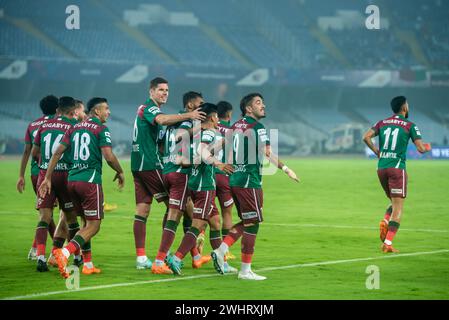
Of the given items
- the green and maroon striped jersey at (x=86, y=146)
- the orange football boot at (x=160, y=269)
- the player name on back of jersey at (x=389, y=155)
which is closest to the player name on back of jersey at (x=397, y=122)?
the player name on back of jersey at (x=389, y=155)

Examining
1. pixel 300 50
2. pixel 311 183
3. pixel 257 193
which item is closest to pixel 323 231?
pixel 257 193

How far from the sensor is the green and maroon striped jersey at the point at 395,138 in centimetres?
1465

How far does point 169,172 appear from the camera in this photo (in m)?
11.8

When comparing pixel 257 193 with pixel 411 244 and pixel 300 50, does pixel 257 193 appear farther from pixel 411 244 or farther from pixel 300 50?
pixel 300 50

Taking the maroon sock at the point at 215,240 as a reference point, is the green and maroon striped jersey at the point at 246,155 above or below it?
above

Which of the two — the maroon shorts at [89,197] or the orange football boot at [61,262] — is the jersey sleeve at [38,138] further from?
the orange football boot at [61,262]

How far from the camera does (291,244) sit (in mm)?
15133

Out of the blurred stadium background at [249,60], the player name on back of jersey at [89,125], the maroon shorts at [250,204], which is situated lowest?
the maroon shorts at [250,204]

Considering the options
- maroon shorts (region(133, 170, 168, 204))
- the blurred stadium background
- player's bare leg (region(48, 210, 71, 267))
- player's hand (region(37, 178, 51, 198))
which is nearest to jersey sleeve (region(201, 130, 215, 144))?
maroon shorts (region(133, 170, 168, 204))

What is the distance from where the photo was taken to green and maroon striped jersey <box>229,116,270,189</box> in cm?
1148

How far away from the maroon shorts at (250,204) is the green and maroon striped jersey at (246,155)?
3.1 inches

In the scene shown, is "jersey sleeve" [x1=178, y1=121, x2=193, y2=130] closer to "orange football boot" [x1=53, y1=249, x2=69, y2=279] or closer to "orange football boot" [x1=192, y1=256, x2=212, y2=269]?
"orange football boot" [x1=192, y1=256, x2=212, y2=269]

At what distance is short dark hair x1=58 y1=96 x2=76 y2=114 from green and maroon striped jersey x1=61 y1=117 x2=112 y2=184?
37.8 inches

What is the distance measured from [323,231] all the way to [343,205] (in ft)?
20.1
